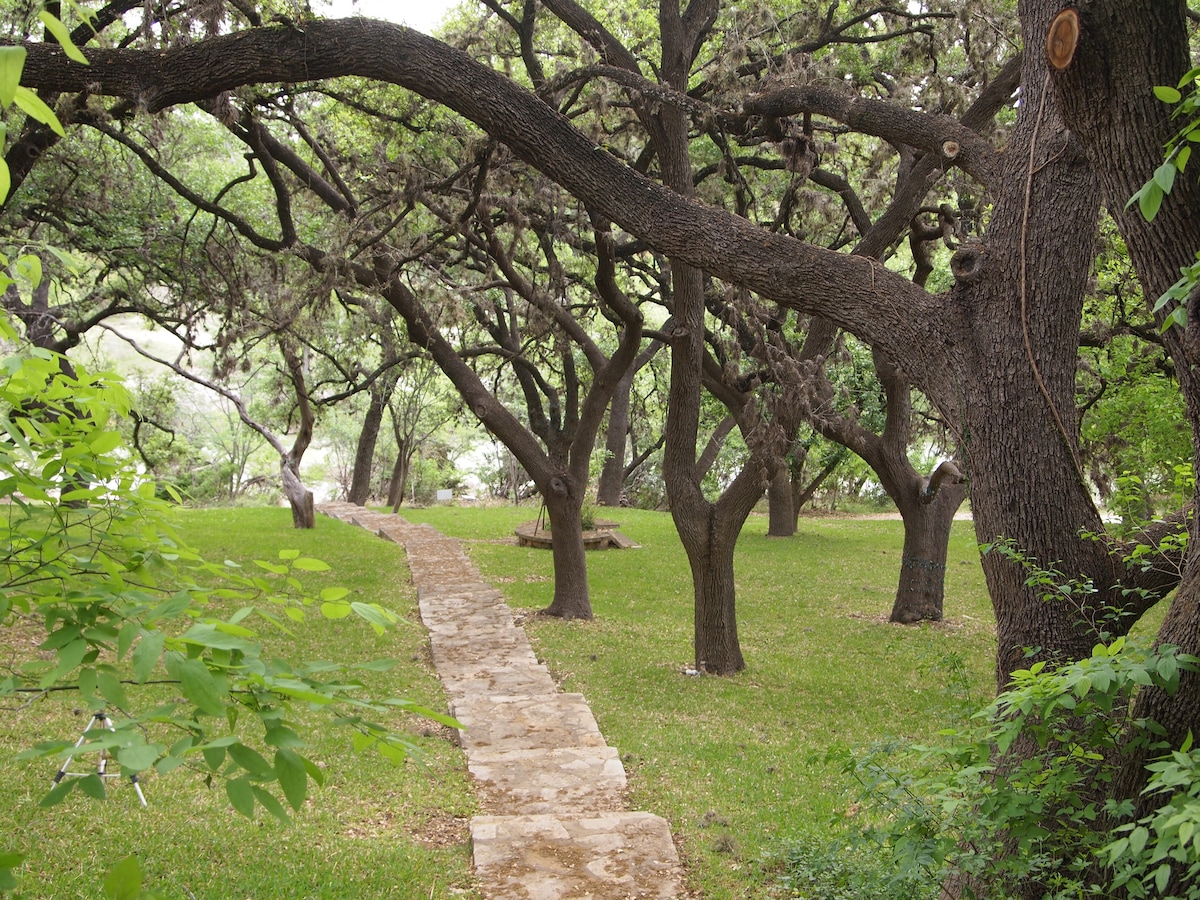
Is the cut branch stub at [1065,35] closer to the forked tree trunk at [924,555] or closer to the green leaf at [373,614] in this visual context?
the green leaf at [373,614]

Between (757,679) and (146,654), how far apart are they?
8822 mm

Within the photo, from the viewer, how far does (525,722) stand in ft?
26.2

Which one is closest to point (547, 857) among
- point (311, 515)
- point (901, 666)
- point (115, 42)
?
point (901, 666)

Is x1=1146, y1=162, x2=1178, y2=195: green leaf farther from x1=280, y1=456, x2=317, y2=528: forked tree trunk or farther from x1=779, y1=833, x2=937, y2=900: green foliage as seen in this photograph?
x1=280, y1=456, x2=317, y2=528: forked tree trunk

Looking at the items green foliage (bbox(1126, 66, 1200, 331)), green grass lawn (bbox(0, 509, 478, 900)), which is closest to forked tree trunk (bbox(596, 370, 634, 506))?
green grass lawn (bbox(0, 509, 478, 900))

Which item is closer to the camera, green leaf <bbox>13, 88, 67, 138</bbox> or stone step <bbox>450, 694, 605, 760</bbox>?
green leaf <bbox>13, 88, 67, 138</bbox>

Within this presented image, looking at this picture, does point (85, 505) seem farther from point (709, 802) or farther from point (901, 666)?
point (901, 666)

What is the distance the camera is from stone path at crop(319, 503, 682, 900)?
5.12m

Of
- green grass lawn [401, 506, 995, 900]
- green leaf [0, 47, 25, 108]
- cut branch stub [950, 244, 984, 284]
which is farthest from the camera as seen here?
green grass lawn [401, 506, 995, 900]

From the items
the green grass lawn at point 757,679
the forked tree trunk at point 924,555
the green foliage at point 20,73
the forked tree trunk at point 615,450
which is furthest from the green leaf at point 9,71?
the forked tree trunk at point 615,450

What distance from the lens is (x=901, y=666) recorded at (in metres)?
10.7

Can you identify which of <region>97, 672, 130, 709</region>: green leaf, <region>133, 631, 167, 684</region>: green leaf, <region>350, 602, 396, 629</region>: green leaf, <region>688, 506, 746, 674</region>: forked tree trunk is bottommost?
<region>688, 506, 746, 674</region>: forked tree trunk

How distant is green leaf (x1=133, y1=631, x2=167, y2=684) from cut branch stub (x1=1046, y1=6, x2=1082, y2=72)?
134 inches

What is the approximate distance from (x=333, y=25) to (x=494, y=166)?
414cm
